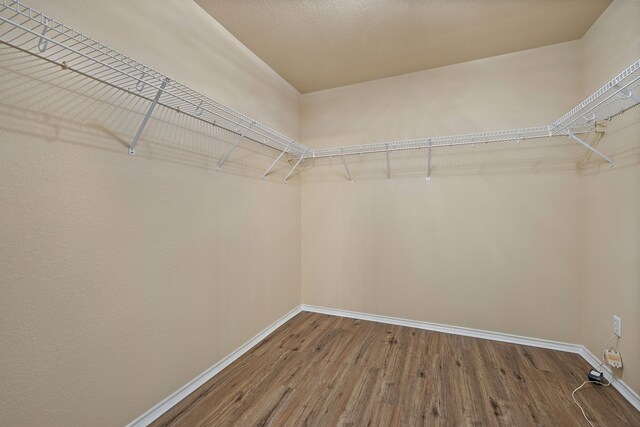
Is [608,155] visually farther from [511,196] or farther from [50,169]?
[50,169]

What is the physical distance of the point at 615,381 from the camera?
1.75m

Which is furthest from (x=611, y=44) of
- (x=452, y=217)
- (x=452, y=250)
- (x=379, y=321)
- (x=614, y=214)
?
(x=379, y=321)

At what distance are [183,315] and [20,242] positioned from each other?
908 mm

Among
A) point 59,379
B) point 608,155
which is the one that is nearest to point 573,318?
point 608,155

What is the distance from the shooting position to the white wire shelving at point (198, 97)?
40.4 inches

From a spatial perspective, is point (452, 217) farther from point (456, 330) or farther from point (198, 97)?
point (198, 97)

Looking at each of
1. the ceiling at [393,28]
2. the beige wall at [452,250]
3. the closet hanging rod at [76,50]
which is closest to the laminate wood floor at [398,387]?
the beige wall at [452,250]

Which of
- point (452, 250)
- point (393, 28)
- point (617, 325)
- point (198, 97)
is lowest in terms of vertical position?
point (617, 325)

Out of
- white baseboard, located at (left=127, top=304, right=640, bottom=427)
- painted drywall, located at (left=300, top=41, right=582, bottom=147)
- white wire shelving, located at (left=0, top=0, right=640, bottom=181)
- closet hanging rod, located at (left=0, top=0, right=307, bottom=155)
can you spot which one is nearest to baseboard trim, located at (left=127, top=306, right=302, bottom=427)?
white baseboard, located at (left=127, top=304, right=640, bottom=427)

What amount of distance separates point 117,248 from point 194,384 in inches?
41.9

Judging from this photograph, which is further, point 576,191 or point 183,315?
point 576,191

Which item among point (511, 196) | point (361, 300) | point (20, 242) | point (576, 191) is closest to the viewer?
point (20, 242)

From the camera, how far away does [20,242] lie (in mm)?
1049

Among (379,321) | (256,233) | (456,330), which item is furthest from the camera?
(379,321)
